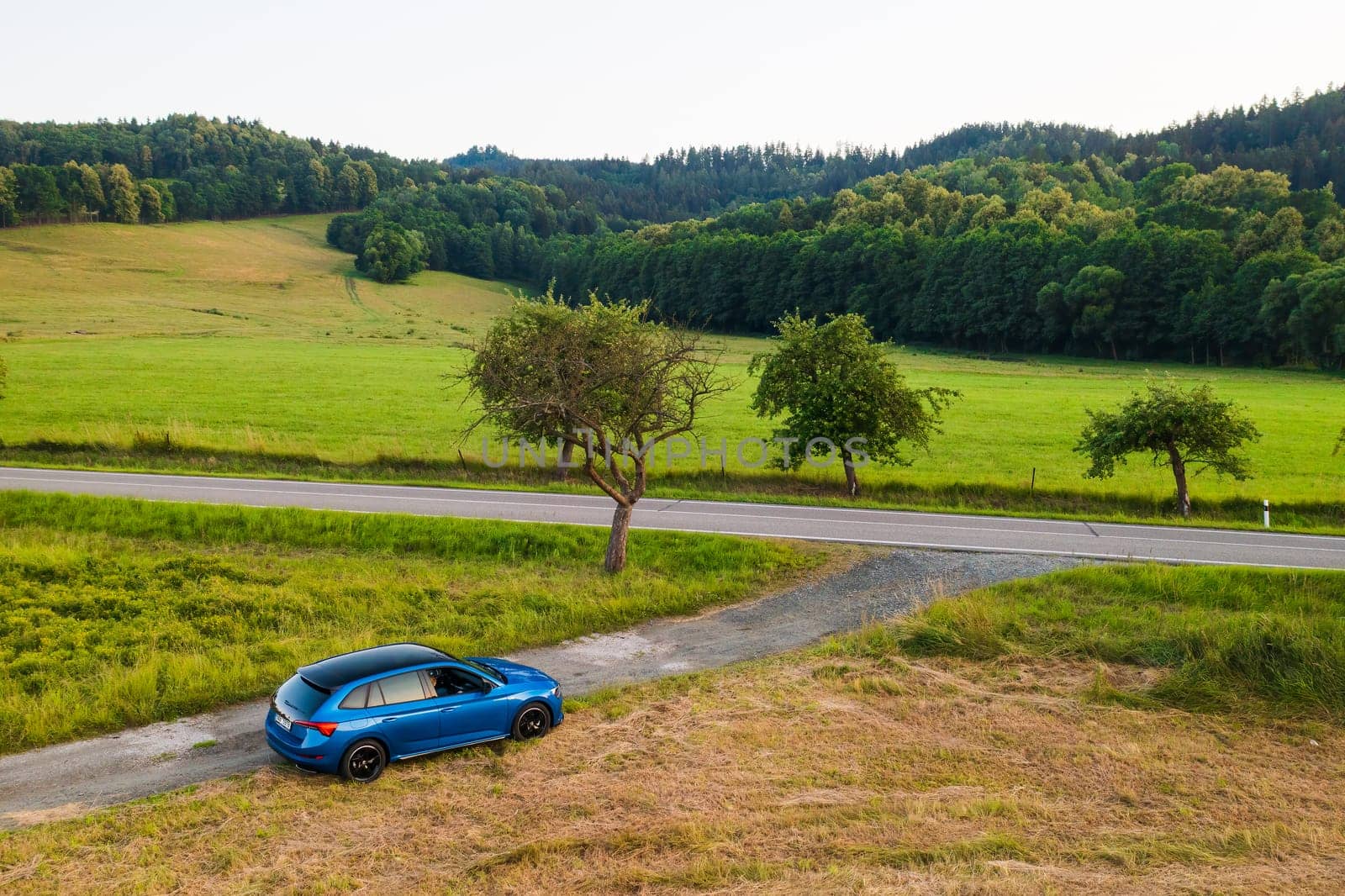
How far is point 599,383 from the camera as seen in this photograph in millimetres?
22922

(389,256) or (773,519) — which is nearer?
(773,519)

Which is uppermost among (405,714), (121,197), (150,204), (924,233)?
(121,197)

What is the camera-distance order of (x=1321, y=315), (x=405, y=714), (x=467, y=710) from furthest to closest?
(x=1321, y=315)
(x=467, y=710)
(x=405, y=714)

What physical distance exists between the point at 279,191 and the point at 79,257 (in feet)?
214

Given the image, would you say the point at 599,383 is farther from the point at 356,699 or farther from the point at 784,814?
the point at 784,814

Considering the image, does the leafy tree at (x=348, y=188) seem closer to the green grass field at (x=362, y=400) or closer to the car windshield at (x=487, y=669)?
the green grass field at (x=362, y=400)

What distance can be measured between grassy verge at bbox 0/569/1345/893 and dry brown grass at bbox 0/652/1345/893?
0.03 meters

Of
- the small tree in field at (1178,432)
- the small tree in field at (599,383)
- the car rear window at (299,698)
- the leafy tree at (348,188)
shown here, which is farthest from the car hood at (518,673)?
the leafy tree at (348,188)

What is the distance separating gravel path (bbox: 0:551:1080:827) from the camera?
492 inches

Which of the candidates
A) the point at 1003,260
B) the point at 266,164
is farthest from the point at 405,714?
the point at 266,164

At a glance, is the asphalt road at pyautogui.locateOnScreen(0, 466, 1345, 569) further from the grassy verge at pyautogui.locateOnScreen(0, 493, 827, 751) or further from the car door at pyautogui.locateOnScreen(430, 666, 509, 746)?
the car door at pyautogui.locateOnScreen(430, 666, 509, 746)

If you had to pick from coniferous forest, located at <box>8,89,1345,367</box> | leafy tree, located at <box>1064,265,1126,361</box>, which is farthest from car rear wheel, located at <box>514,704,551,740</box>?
leafy tree, located at <box>1064,265,1126,361</box>

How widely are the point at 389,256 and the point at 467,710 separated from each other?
397 ft

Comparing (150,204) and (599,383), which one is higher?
(150,204)
